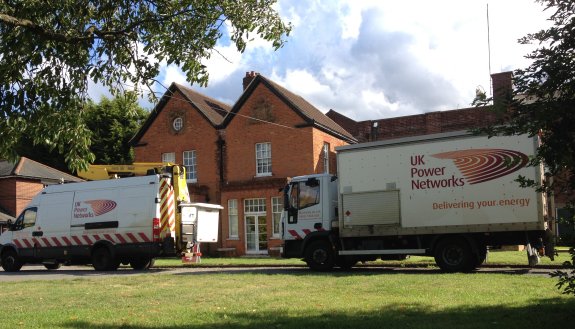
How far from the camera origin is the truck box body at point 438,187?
45.2 ft

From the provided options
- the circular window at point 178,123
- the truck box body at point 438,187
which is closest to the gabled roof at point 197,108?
the circular window at point 178,123

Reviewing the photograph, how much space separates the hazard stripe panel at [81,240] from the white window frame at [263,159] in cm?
1060

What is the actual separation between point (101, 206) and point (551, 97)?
53.9 feet

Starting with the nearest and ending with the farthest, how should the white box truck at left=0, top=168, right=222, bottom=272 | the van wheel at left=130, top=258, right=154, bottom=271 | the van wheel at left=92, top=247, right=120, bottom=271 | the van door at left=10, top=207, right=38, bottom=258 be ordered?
1. the white box truck at left=0, top=168, right=222, bottom=272
2. the van wheel at left=92, top=247, right=120, bottom=271
3. the van wheel at left=130, top=258, right=154, bottom=271
4. the van door at left=10, top=207, right=38, bottom=258

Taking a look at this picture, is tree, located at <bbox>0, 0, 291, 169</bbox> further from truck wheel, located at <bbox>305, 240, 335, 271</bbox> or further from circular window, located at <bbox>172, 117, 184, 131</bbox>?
circular window, located at <bbox>172, 117, 184, 131</bbox>

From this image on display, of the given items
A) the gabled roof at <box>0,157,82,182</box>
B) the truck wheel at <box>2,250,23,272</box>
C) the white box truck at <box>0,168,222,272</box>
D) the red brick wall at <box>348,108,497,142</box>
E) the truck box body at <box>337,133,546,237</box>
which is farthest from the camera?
the gabled roof at <box>0,157,82,182</box>

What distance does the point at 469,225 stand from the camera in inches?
560

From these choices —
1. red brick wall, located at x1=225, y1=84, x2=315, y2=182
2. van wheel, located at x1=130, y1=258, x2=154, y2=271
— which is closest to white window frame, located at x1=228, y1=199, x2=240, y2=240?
red brick wall, located at x1=225, y1=84, x2=315, y2=182

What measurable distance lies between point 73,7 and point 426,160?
1034 centimetres

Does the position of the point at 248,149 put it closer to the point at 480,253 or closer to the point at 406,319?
the point at 480,253

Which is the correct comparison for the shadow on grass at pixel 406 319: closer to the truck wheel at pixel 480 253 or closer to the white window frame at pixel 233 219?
the truck wheel at pixel 480 253

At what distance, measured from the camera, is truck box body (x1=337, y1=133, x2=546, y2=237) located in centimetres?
1377

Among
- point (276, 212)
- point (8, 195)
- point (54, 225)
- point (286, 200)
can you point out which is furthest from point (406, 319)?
point (8, 195)

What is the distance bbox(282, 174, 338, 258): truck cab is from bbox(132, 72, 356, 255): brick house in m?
10.3
